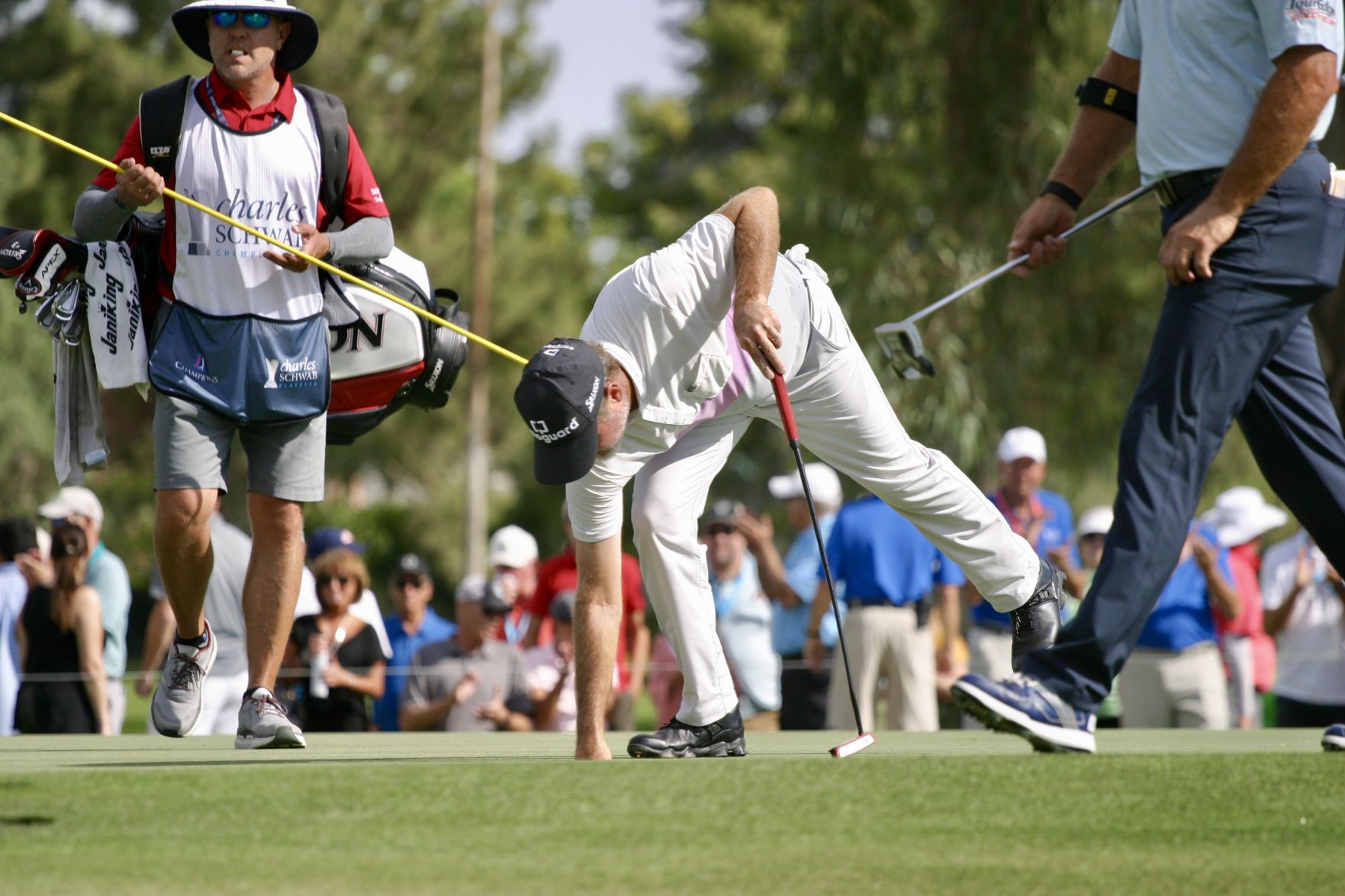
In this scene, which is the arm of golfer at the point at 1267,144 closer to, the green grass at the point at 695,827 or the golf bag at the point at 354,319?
the green grass at the point at 695,827

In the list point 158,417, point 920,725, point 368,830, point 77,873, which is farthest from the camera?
point 920,725

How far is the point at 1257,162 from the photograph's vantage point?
3986 mm

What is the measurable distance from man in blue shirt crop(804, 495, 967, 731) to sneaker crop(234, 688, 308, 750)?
16.2 feet

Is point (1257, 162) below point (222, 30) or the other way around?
below

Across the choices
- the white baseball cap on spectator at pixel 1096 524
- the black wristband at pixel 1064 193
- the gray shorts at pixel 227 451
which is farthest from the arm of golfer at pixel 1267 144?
the white baseball cap on spectator at pixel 1096 524

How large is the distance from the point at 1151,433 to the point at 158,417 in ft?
9.22

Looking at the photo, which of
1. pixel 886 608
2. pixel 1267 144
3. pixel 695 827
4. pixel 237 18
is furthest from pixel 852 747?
pixel 886 608

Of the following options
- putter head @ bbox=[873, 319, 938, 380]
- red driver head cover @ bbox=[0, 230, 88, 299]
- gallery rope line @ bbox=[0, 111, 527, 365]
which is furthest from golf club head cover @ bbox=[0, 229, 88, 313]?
putter head @ bbox=[873, 319, 938, 380]

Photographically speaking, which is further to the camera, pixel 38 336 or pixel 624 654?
pixel 38 336

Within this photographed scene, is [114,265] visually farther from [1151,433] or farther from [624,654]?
[624,654]

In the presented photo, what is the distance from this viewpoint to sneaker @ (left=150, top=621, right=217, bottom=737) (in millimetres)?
5223

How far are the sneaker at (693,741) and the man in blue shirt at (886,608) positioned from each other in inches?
191

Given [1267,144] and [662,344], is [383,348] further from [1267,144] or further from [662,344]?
[1267,144]

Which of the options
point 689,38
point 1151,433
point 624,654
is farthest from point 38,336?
point 1151,433
